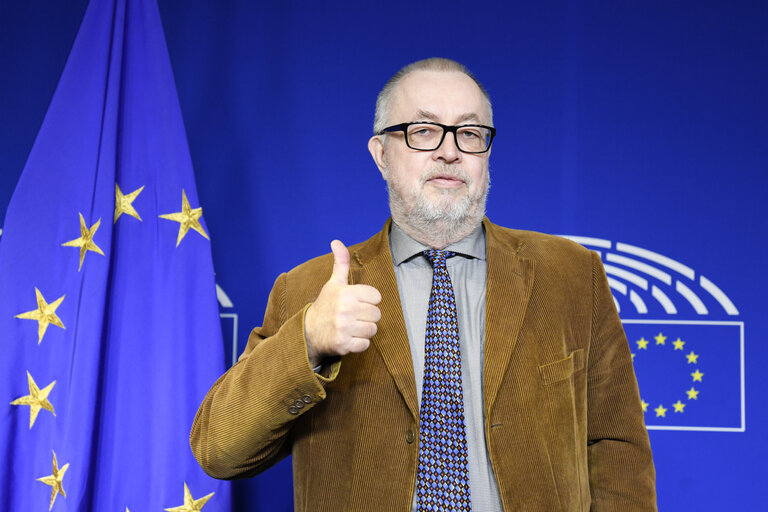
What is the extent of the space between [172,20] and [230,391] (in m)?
1.81

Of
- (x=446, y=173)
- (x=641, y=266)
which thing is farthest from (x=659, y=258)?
(x=446, y=173)

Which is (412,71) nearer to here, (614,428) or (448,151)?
(448,151)

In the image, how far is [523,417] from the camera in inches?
56.2

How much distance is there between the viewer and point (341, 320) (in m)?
1.23

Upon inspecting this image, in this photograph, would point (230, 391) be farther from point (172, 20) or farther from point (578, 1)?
point (578, 1)

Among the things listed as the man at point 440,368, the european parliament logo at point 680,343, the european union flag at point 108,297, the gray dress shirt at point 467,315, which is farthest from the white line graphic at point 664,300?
the european union flag at point 108,297

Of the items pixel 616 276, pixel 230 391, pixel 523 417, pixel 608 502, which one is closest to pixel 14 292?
pixel 230 391

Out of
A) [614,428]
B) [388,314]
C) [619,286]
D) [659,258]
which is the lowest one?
[614,428]

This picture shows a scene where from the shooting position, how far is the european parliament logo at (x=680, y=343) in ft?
7.84

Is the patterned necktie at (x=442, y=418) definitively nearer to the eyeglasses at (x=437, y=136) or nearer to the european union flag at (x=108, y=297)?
the eyeglasses at (x=437, y=136)

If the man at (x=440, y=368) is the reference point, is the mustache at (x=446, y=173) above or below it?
above

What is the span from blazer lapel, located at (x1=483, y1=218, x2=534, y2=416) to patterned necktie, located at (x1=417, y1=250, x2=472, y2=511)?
67 millimetres

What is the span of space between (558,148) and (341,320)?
1.60m

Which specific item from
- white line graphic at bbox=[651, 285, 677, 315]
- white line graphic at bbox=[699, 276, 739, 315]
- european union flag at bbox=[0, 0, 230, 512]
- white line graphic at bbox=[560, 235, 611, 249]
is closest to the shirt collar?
european union flag at bbox=[0, 0, 230, 512]
